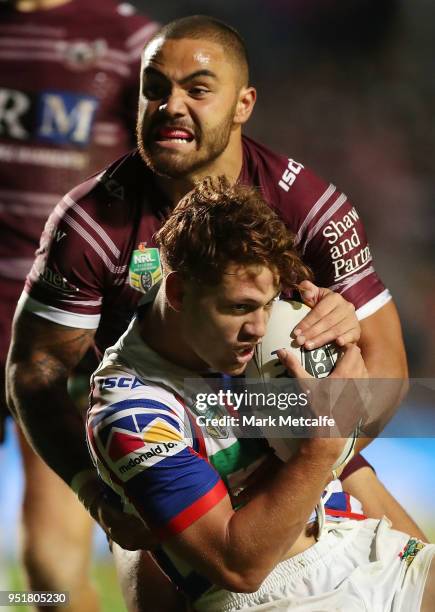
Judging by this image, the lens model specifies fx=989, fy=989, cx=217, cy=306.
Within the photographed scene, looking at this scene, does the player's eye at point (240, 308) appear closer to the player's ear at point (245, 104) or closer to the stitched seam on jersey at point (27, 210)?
the player's ear at point (245, 104)

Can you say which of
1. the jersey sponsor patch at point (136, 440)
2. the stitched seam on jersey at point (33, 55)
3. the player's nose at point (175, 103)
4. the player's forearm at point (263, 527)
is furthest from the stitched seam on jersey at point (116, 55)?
the player's forearm at point (263, 527)

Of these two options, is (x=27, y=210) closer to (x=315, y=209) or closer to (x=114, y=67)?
(x=114, y=67)

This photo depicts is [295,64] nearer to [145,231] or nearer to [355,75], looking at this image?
[355,75]

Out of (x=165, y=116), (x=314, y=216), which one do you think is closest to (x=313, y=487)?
(x=314, y=216)

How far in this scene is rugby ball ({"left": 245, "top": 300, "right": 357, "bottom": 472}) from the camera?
1.62 meters

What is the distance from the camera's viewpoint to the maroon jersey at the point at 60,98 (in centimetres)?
230

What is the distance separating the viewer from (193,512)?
148 cm

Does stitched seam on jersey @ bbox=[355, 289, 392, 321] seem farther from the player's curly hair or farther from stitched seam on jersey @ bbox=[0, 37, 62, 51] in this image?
stitched seam on jersey @ bbox=[0, 37, 62, 51]

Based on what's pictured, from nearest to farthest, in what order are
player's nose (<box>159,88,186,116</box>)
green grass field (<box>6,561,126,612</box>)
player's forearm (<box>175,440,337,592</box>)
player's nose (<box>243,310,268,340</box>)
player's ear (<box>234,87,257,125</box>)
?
player's forearm (<box>175,440,337,592</box>) → player's nose (<box>243,310,268,340</box>) → player's nose (<box>159,88,186,116</box>) → player's ear (<box>234,87,257,125</box>) → green grass field (<box>6,561,126,612</box>)

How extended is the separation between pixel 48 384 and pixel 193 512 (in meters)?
0.70

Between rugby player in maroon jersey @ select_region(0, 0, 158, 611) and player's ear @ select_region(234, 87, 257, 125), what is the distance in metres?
0.33

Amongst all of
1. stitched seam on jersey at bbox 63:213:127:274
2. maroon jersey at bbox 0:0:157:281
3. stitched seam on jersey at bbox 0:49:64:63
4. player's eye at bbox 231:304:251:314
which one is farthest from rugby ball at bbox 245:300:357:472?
stitched seam on jersey at bbox 0:49:64:63

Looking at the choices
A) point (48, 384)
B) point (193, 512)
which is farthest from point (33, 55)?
point (193, 512)

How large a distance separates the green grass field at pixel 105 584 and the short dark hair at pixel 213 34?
118 centimetres
